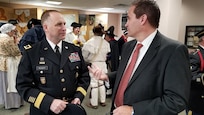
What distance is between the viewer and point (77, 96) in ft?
4.77

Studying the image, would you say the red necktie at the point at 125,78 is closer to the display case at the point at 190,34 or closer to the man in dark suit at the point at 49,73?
the man in dark suit at the point at 49,73

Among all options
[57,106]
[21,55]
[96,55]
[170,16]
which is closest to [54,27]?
[57,106]

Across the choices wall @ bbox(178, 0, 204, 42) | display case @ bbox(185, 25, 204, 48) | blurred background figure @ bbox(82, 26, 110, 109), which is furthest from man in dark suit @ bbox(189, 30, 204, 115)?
wall @ bbox(178, 0, 204, 42)

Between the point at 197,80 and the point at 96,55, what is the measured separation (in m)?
1.84

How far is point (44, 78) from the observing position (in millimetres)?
1367

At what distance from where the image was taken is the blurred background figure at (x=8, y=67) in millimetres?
3097

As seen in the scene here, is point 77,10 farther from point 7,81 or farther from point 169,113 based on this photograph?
point 169,113

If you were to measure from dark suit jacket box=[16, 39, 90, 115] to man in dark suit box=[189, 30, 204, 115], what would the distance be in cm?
155

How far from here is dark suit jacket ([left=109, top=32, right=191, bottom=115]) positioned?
0.91 meters

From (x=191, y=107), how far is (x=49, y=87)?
1.98 metres

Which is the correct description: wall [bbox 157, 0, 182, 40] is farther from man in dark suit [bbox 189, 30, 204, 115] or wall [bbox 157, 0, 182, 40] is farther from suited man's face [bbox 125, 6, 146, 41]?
suited man's face [bbox 125, 6, 146, 41]

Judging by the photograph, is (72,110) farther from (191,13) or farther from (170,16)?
(191,13)

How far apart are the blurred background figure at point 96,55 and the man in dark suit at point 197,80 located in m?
1.66

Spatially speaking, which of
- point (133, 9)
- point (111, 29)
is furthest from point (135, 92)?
point (111, 29)
